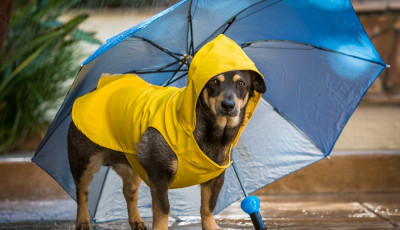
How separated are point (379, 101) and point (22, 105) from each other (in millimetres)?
4487

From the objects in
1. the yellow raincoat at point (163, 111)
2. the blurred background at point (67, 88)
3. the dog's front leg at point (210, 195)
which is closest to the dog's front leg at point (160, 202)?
the yellow raincoat at point (163, 111)

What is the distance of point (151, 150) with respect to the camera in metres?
3.49

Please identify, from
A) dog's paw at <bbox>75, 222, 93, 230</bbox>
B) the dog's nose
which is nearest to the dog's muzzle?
the dog's nose

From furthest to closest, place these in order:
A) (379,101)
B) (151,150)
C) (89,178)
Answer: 1. (379,101)
2. (89,178)
3. (151,150)

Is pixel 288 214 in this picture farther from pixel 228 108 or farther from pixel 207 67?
pixel 207 67

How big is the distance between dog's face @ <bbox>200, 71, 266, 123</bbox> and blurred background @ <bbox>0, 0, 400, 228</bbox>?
1672 mm

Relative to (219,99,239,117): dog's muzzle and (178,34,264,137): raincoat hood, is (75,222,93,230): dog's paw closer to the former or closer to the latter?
(178,34,264,137): raincoat hood

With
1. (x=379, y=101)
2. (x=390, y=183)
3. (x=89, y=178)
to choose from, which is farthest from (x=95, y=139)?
(x=379, y=101)

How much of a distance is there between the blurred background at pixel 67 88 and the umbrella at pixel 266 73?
93 cm

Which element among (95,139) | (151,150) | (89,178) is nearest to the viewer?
(151,150)

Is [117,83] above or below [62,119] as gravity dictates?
above

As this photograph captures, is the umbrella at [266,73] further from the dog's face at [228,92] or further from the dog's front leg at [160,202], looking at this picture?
the dog's front leg at [160,202]

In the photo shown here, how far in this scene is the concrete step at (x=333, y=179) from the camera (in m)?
5.66

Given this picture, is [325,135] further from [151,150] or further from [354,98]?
[151,150]
